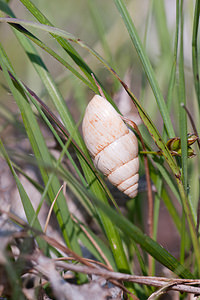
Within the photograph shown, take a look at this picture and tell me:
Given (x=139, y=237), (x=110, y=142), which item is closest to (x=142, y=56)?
(x=110, y=142)

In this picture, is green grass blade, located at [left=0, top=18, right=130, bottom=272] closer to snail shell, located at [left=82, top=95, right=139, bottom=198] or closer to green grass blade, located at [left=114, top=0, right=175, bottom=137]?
snail shell, located at [left=82, top=95, right=139, bottom=198]

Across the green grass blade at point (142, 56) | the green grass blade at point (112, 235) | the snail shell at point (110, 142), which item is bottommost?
the green grass blade at point (112, 235)

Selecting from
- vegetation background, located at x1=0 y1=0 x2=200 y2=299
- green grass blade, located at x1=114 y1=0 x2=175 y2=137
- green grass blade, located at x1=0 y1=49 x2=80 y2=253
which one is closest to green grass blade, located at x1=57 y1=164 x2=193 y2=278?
vegetation background, located at x1=0 y1=0 x2=200 y2=299

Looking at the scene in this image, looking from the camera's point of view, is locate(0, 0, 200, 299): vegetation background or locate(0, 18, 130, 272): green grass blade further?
locate(0, 18, 130, 272): green grass blade

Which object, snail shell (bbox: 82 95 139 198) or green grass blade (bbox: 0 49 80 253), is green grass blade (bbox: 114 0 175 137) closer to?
snail shell (bbox: 82 95 139 198)

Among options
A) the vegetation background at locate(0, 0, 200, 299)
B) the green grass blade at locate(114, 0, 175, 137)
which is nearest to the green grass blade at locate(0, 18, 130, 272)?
the vegetation background at locate(0, 0, 200, 299)

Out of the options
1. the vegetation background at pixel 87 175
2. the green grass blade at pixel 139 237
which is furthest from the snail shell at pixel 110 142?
the green grass blade at pixel 139 237

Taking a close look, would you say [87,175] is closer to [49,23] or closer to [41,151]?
[41,151]

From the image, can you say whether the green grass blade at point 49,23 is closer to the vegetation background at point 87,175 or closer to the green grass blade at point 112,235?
the vegetation background at point 87,175

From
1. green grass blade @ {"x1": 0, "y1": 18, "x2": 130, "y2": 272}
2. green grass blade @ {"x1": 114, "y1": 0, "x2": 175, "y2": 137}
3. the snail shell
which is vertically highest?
green grass blade @ {"x1": 114, "y1": 0, "x2": 175, "y2": 137}

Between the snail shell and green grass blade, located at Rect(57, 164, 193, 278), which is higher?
the snail shell
